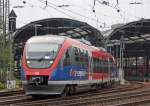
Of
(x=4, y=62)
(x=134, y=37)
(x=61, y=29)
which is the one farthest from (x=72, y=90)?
(x=134, y=37)

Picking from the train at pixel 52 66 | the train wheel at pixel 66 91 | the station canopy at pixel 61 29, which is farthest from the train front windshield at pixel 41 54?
the station canopy at pixel 61 29

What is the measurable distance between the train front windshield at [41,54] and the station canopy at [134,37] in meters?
38.8

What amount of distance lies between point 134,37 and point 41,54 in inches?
1946

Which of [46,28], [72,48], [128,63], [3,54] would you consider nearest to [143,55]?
[128,63]

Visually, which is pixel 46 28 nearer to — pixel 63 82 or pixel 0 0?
pixel 0 0

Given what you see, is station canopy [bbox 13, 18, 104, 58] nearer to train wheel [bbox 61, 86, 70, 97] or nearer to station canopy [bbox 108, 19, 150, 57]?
station canopy [bbox 108, 19, 150, 57]

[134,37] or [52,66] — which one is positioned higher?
[134,37]

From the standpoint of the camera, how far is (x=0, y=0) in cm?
4481

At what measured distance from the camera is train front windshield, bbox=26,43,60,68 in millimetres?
25234

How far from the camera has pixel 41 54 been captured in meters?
25.6

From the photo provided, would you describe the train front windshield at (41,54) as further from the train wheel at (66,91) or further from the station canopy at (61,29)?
the station canopy at (61,29)

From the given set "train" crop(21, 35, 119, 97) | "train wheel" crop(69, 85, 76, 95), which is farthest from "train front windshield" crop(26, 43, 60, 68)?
"train wheel" crop(69, 85, 76, 95)

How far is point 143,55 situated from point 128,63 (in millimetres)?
3809

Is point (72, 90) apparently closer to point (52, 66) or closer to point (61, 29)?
point (52, 66)
